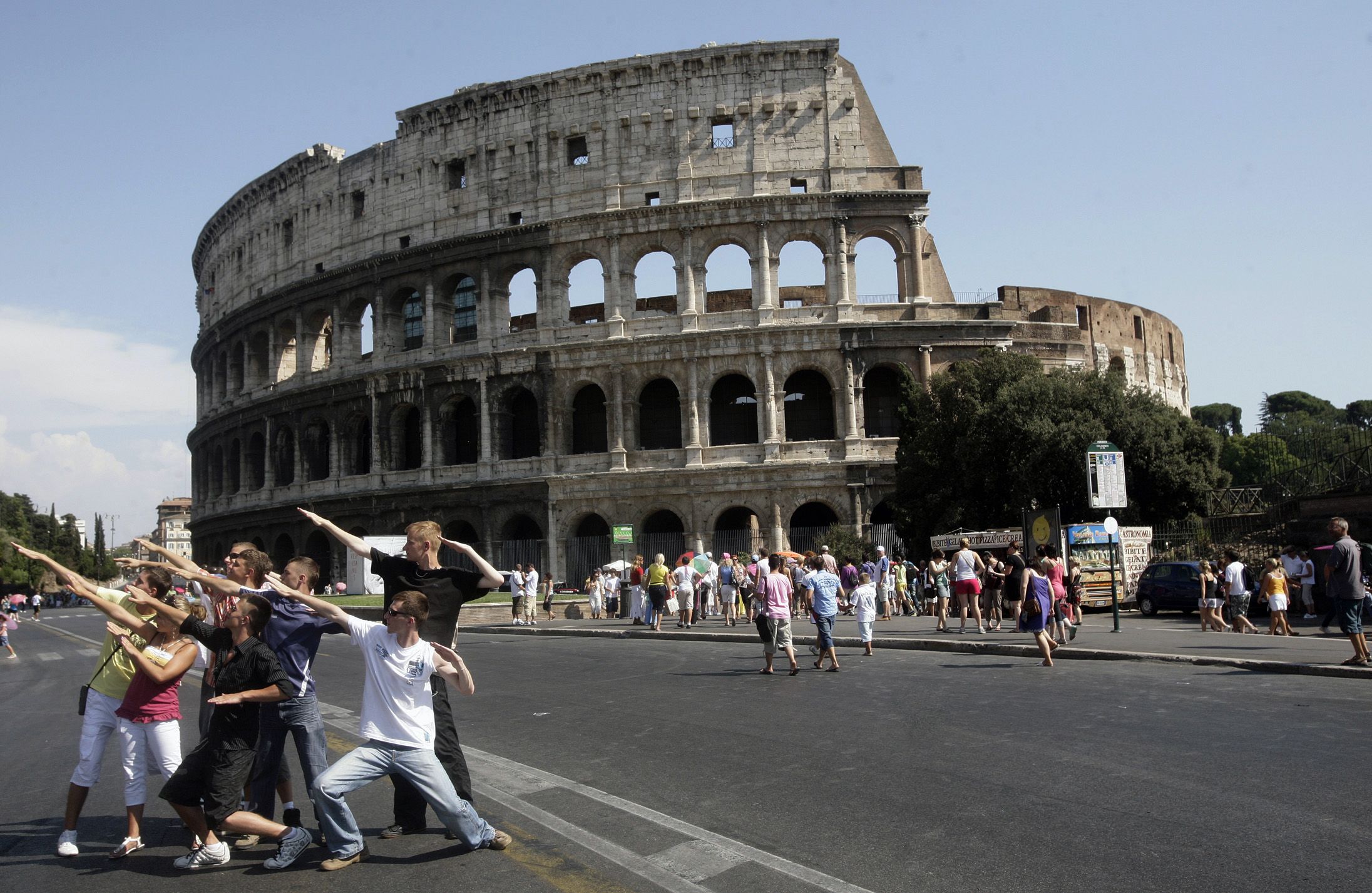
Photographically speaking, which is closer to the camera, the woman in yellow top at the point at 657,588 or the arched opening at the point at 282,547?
the woman in yellow top at the point at 657,588

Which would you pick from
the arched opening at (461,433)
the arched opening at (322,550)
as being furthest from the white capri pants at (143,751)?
the arched opening at (322,550)

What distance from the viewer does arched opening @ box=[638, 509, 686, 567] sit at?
119 feet

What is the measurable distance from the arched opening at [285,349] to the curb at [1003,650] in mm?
26068

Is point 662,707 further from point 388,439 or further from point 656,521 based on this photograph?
point 388,439

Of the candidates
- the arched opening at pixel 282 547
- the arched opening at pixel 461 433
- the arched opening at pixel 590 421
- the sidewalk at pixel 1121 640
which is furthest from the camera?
the arched opening at pixel 282 547

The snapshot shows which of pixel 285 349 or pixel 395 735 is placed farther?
pixel 285 349

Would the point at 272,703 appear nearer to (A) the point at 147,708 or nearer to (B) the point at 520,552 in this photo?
(A) the point at 147,708

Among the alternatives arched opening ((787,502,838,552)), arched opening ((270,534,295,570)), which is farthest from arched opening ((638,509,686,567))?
arched opening ((270,534,295,570))

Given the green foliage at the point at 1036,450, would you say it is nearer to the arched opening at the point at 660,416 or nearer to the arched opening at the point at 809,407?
the arched opening at the point at 809,407

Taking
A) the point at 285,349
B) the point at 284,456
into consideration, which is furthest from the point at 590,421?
the point at 285,349

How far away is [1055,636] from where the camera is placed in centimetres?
1645

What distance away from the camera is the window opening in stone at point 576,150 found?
38438 millimetres

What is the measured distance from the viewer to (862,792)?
6.81 metres

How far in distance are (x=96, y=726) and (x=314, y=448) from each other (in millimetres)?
39467
